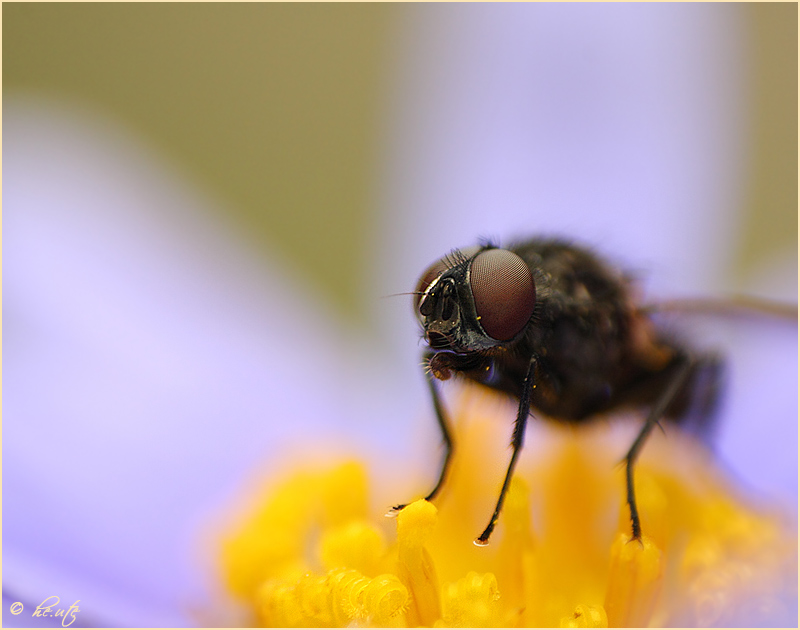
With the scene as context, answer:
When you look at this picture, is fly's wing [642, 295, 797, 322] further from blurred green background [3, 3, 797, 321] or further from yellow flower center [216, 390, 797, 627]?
blurred green background [3, 3, 797, 321]

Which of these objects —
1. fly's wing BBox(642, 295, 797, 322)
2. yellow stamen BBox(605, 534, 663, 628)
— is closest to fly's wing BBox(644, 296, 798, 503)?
fly's wing BBox(642, 295, 797, 322)

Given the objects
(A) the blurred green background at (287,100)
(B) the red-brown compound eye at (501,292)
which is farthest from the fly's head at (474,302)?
(A) the blurred green background at (287,100)

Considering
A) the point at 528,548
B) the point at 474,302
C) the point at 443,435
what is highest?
the point at 474,302

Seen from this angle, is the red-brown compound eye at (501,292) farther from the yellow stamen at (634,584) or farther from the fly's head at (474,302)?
the yellow stamen at (634,584)

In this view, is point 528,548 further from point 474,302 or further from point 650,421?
point 474,302

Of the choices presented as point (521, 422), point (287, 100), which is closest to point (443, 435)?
point (521, 422)

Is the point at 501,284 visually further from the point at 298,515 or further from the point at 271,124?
the point at 271,124
